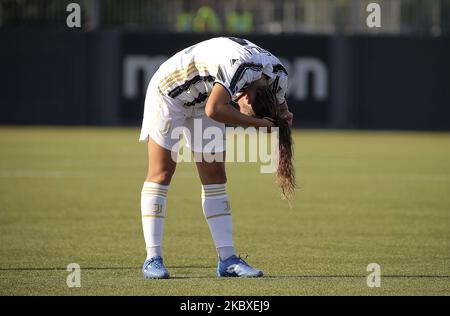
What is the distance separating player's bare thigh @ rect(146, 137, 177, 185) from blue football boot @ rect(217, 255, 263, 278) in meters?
0.71

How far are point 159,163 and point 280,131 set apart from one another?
0.89 meters

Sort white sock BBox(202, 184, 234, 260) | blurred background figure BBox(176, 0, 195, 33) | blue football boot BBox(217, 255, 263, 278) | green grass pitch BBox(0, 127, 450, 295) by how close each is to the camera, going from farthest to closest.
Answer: blurred background figure BBox(176, 0, 195, 33)
white sock BBox(202, 184, 234, 260)
blue football boot BBox(217, 255, 263, 278)
green grass pitch BBox(0, 127, 450, 295)

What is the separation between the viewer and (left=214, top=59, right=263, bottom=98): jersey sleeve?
7.34 meters

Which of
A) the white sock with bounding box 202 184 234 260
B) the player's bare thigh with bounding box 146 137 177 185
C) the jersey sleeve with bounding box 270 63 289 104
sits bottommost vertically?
the white sock with bounding box 202 184 234 260

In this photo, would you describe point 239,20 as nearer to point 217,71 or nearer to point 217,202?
point 217,202

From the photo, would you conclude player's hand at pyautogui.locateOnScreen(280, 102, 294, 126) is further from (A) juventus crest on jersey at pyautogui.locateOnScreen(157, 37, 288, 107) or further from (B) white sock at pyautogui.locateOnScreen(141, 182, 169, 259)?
(B) white sock at pyautogui.locateOnScreen(141, 182, 169, 259)

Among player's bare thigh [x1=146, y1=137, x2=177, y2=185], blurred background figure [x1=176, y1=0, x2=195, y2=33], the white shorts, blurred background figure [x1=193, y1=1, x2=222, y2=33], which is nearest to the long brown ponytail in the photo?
the white shorts

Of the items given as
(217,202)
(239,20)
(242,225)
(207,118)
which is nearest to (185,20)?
(239,20)

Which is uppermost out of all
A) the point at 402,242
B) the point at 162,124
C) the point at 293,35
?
the point at 293,35

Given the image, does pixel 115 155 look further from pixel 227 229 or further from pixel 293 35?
pixel 227 229

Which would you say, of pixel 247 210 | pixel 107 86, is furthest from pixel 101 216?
pixel 107 86

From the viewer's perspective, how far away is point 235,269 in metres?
7.75

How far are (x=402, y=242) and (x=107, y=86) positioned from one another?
1603cm

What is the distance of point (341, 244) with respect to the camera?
31.4ft
